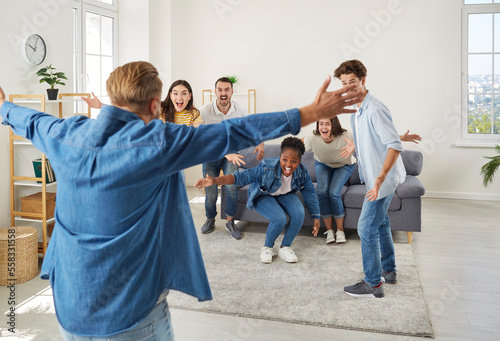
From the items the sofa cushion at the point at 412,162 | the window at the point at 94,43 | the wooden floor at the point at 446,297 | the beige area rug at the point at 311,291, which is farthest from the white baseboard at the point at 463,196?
the window at the point at 94,43

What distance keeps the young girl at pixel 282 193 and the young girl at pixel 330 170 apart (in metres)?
0.32

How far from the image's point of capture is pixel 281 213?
3932 mm

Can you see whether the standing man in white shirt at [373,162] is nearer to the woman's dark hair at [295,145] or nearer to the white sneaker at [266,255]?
the white sneaker at [266,255]

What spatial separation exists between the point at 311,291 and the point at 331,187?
1347 mm

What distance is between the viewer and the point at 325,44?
647cm

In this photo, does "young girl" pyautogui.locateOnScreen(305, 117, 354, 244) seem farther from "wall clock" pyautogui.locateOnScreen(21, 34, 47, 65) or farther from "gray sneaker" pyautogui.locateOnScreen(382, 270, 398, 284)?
"wall clock" pyautogui.locateOnScreen(21, 34, 47, 65)

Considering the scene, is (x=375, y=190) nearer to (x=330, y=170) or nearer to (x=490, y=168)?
(x=330, y=170)

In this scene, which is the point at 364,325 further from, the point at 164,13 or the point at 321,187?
the point at 164,13

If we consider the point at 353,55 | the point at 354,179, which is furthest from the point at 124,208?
the point at 353,55

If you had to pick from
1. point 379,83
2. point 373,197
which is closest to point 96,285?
point 373,197

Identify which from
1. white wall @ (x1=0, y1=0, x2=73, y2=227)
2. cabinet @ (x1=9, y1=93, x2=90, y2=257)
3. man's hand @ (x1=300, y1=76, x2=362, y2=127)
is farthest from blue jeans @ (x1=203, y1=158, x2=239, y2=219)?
man's hand @ (x1=300, y1=76, x2=362, y2=127)

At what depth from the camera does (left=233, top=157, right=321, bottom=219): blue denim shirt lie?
12.8ft

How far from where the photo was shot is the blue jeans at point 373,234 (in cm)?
288

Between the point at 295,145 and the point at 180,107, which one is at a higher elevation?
the point at 180,107
